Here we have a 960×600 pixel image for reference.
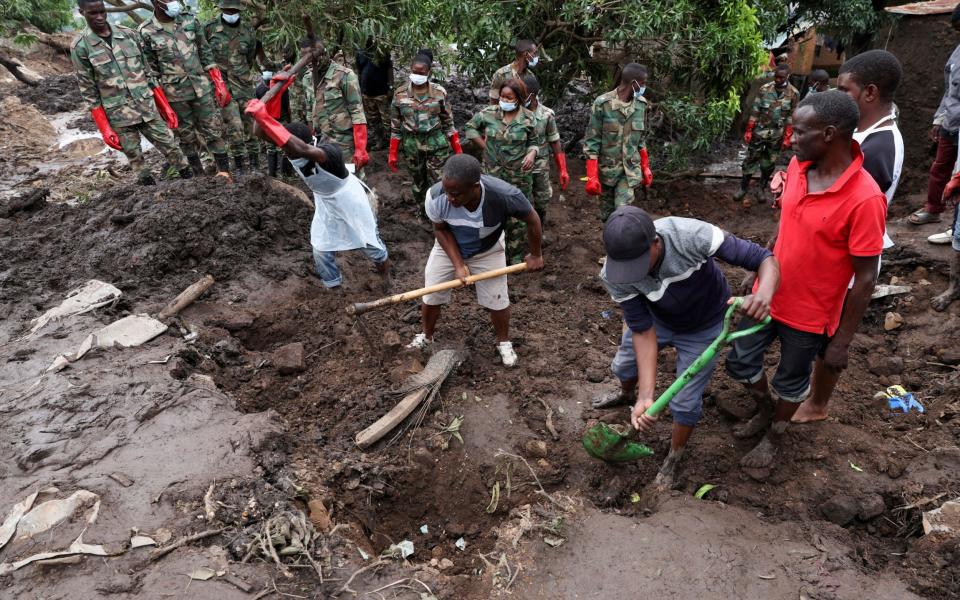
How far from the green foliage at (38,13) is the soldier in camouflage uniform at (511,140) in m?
12.1

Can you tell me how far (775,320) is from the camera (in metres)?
3.01

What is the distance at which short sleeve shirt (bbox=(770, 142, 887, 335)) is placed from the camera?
2531mm

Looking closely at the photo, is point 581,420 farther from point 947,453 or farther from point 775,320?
point 947,453

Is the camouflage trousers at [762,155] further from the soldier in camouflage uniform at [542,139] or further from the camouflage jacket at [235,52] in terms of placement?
→ the camouflage jacket at [235,52]

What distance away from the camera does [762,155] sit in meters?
7.67

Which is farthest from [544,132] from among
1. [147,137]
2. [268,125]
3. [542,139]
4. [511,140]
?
[147,137]

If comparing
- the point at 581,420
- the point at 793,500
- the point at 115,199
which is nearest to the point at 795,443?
the point at 793,500

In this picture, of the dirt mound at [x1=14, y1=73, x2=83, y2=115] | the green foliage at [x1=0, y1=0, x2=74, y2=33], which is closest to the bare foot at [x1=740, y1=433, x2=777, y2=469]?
the dirt mound at [x1=14, y1=73, x2=83, y2=115]

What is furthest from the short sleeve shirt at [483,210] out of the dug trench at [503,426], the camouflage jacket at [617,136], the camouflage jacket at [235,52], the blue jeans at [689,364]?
the camouflage jacket at [235,52]

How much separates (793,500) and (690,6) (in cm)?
588

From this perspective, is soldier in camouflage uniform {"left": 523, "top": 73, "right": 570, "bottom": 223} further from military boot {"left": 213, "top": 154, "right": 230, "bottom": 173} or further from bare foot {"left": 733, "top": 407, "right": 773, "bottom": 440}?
military boot {"left": 213, "top": 154, "right": 230, "bottom": 173}

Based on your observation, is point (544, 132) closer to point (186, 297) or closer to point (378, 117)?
point (378, 117)

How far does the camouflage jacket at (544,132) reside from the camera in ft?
19.6

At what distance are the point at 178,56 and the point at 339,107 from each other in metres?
1.99
